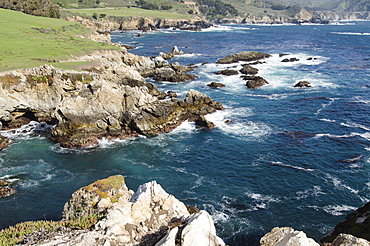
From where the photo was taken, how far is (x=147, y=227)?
14.4 m

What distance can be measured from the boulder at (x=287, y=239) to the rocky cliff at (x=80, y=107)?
29098 millimetres

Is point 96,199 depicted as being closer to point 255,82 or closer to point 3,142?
point 3,142

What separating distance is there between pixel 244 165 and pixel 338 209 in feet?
35.6

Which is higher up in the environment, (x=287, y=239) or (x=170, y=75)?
(x=170, y=75)

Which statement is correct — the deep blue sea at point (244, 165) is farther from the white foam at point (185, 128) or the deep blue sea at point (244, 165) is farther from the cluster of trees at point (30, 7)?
the cluster of trees at point (30, 7)

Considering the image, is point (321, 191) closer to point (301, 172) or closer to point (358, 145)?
point (301, 172)

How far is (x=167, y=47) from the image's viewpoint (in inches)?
4540

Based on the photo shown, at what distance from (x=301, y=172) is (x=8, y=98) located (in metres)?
40.6

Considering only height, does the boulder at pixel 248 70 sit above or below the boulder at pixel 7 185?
above

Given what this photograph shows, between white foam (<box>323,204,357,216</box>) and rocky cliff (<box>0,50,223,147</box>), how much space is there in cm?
2455

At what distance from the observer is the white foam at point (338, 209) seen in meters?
24.6

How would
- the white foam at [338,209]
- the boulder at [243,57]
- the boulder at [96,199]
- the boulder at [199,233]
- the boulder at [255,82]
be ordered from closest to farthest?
the boulder at [199,233], the boulder at [96,199], the white foam at [338,209], the boulder at [255,82], the boulder at [243,57]

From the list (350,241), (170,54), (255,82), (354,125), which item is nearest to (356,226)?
(350,241)

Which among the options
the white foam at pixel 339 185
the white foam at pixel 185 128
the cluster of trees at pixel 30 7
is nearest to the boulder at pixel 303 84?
the white foam at pixel 185 128
